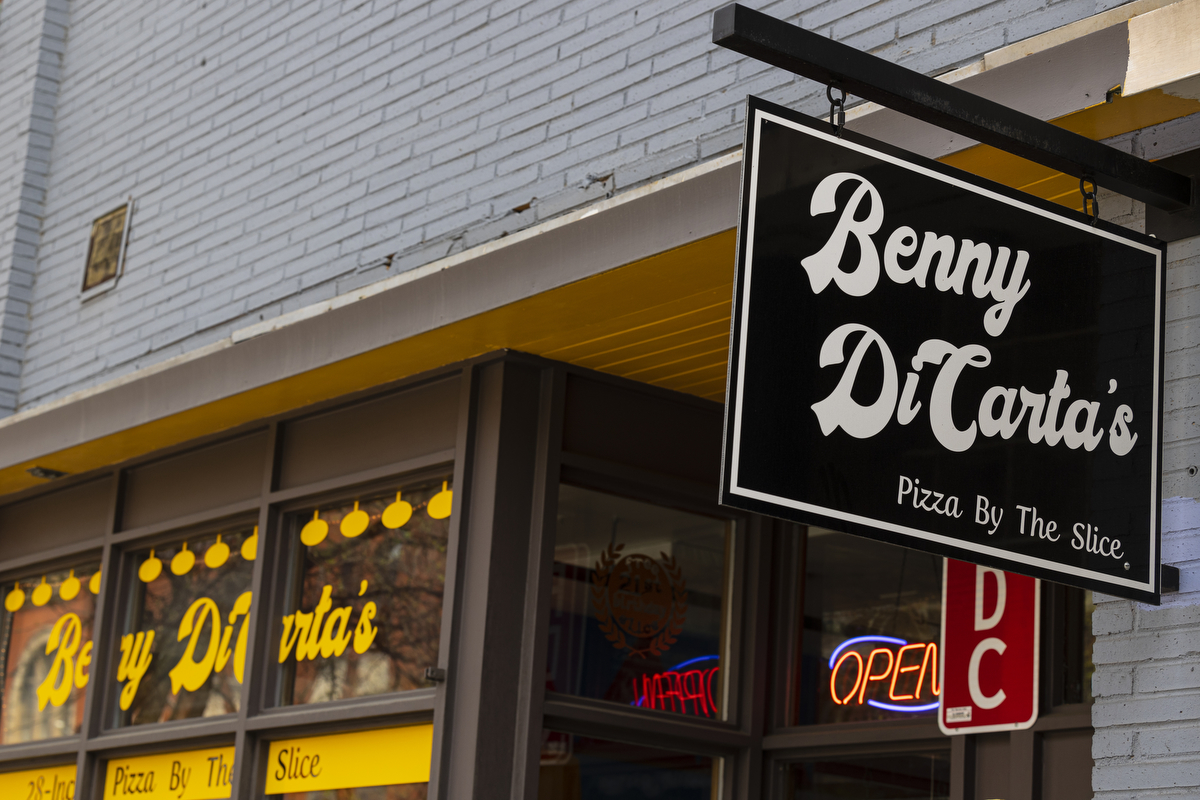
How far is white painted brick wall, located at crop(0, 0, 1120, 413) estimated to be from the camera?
4930 mm

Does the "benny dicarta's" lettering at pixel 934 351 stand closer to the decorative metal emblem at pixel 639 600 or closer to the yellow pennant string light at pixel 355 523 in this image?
the decorative metal emblem at pixel 639 600

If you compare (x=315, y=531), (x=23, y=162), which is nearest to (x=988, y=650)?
(x=315, y=531)

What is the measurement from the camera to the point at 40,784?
279 inches

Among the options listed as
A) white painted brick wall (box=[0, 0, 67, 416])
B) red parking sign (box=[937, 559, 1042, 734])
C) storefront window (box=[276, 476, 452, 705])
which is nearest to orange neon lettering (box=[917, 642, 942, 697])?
red parking sign (box=[937, 559, 1042, 734])

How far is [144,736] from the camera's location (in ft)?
21.0

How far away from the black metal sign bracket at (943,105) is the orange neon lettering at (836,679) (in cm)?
248

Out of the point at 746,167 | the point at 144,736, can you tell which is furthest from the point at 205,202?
the point at 746,167

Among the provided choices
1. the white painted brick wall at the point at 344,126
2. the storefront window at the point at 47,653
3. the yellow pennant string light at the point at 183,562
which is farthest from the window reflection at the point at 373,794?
the white painted brick wall at the point at 344,126

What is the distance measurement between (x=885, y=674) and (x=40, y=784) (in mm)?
4102

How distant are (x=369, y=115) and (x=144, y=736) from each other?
110 inches

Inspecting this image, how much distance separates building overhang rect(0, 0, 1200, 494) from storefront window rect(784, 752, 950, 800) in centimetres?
144

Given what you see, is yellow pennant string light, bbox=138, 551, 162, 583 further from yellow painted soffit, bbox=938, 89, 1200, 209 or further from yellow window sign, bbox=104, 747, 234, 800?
yellow painted soffit, bbox=938, 89, 1200, 209

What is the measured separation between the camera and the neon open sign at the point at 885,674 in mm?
5258

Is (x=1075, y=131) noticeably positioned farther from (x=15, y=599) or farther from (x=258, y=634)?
(x=15, y=599)
